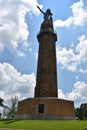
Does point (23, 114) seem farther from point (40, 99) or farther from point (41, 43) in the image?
point (41, 43)

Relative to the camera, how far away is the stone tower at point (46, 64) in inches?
1937

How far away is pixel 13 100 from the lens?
225 ft

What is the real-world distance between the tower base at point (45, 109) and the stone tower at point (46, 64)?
14.9 ft

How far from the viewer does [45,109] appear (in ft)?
143

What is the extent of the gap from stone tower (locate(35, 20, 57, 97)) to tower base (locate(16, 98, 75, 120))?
455 centimetres

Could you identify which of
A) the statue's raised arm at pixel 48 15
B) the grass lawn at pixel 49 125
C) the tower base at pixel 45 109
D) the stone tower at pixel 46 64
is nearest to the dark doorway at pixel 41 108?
the tower base at pixel 45 109

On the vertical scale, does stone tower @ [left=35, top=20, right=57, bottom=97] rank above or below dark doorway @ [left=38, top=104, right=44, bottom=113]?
above

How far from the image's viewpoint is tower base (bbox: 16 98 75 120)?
142ft

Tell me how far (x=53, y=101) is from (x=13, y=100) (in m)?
26.8

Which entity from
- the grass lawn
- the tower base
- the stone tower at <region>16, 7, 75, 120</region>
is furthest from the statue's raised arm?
the grass lawn

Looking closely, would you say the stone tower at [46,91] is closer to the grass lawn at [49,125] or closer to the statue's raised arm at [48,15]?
the statue's raised arm at [48,15]

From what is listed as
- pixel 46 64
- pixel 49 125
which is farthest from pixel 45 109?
pixel 49 125

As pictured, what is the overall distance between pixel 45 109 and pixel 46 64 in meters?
10.7

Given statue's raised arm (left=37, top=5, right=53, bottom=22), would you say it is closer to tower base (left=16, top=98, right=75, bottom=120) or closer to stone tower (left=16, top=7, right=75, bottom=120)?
stone tower (left=16, top=7, right=75, bottom=120)
